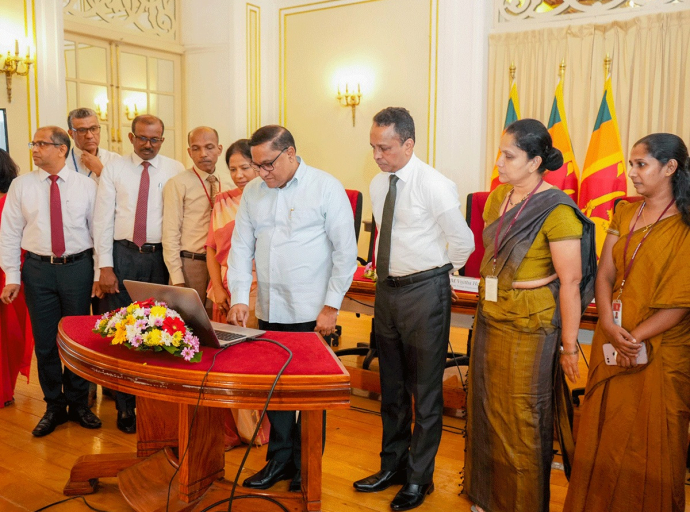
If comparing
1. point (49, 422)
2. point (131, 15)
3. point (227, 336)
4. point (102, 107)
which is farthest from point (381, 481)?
point (131, 15)

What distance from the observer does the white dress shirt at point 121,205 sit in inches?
127

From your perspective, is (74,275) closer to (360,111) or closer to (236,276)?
(236,276)

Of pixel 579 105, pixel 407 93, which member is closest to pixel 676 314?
pixel 579 105

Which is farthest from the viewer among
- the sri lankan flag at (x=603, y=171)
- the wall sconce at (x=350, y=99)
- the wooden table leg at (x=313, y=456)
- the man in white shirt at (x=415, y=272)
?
the wall sconce at (x=350, y=99)

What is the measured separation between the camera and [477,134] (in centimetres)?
592

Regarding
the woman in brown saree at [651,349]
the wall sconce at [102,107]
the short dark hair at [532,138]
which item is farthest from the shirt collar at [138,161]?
the wall sconce at [102,107]

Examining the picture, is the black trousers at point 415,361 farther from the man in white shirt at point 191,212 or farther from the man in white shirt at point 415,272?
the man in white shirt at point 191,212

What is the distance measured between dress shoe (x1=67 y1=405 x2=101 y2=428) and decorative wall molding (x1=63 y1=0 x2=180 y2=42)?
155 inches

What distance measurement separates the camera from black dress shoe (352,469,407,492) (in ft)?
8.61

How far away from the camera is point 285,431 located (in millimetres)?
2559

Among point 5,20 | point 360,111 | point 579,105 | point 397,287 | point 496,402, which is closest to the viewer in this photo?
point 496,402

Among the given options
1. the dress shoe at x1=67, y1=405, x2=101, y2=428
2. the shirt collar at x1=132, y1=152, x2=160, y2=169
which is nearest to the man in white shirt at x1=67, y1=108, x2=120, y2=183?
the shirt collar at x1=132, y1=152, x2=160, y2=169

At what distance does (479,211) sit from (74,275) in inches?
93.8

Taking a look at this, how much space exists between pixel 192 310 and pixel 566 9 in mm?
4852
